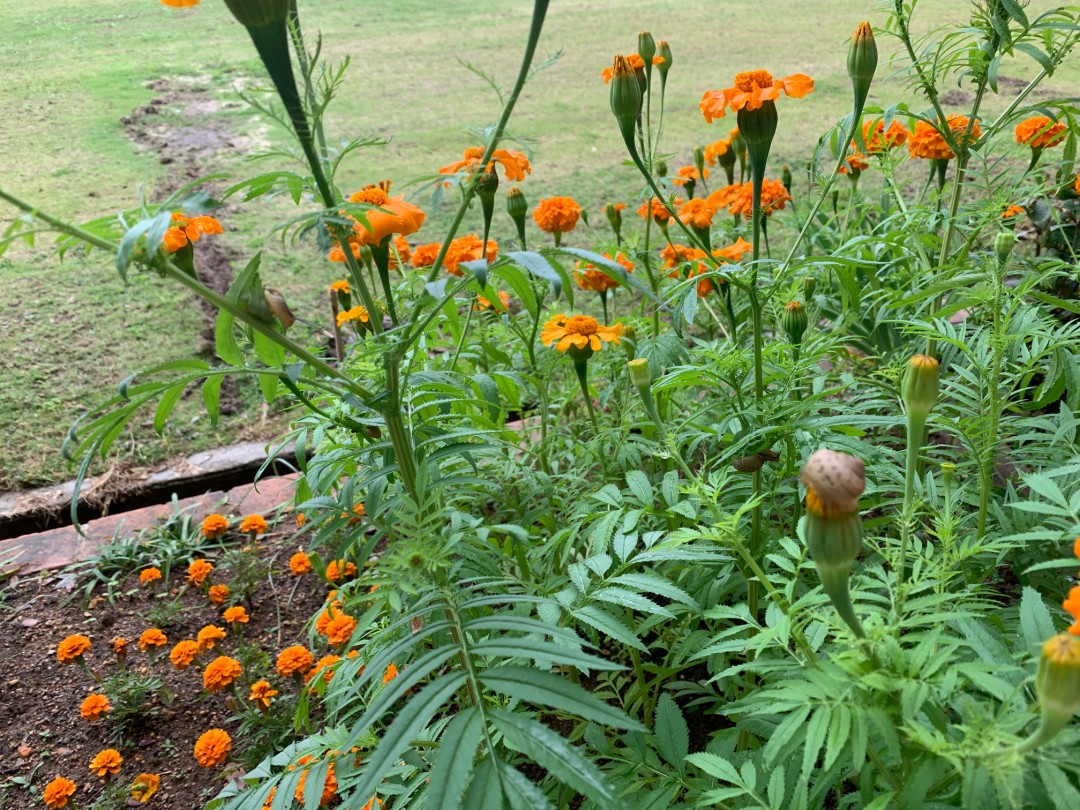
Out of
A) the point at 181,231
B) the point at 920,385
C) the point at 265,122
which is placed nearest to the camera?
the point at 920,385

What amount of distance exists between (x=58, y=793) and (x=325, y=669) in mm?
481

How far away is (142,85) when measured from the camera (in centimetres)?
326

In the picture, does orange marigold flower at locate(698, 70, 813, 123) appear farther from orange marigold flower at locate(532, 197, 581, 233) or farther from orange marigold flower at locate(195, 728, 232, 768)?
orange marigold flower at locate(195, 728, 232, 768)

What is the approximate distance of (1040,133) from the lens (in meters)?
1.29

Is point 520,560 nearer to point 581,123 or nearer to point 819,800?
point 819,800

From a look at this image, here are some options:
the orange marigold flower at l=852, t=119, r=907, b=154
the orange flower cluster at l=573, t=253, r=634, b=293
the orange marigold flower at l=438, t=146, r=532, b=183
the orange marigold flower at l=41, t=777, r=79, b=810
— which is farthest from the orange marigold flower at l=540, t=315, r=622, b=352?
the orange marigold flower at l=41, t=777, r=79, b=810

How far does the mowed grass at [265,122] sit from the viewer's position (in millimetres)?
2064

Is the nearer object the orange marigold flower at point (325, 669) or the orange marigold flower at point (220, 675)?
the orange marigold flower at point (325, 669)

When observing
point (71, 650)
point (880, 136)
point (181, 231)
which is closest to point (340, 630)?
point (71, 650)

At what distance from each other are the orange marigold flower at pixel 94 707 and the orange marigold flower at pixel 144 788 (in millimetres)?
134

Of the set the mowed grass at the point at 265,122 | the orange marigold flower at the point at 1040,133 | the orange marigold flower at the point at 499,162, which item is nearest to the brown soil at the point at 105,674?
the mowed grass at the point at 265,122

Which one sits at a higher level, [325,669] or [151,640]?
[325,669]

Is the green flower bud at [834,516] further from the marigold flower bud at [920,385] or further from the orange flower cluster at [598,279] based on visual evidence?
the orange flower cluster at [598,279]

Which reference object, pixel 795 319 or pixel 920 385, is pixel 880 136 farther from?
pixel 920 385
